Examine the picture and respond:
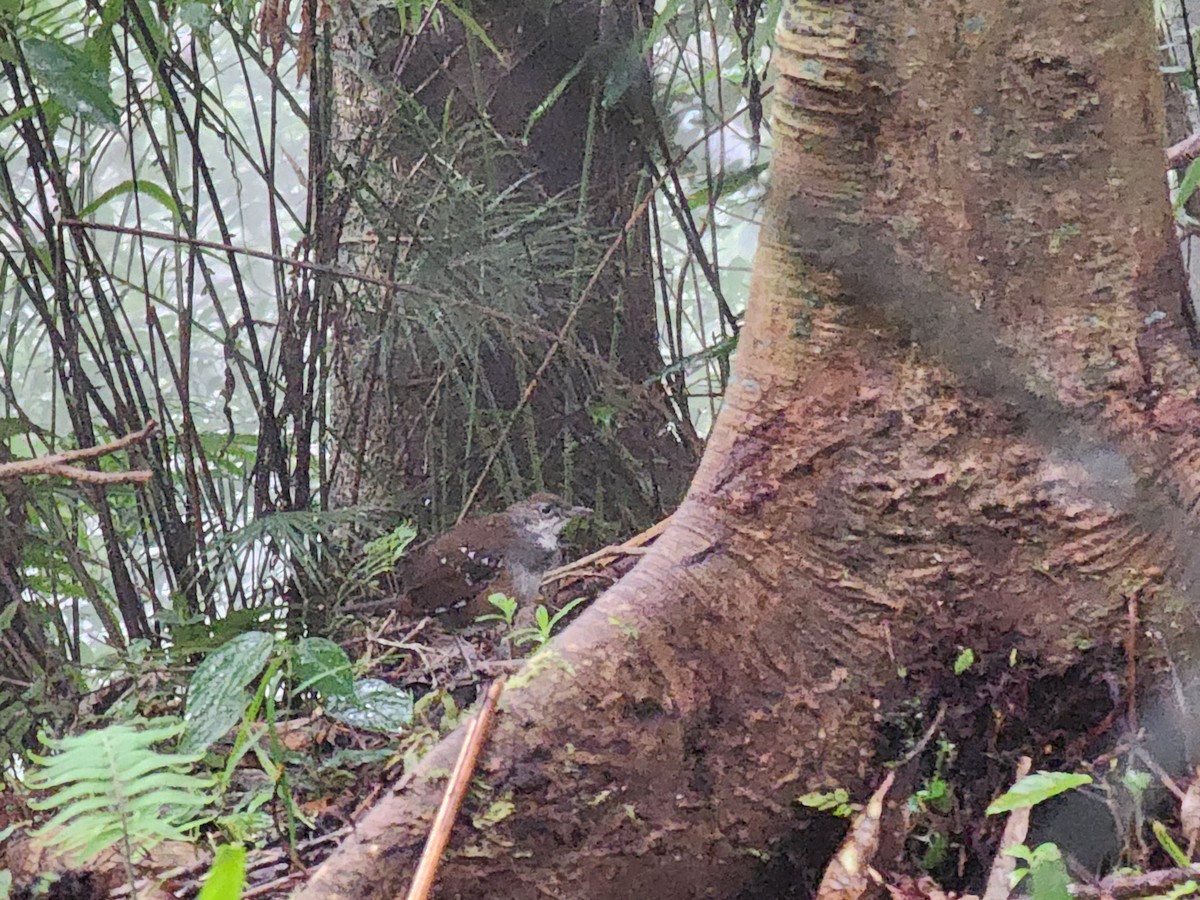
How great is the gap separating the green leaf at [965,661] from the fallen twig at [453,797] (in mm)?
504

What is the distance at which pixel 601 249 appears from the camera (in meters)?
2.25

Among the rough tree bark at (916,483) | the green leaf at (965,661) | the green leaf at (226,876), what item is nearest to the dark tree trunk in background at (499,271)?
the rough tree bark at (916,483)

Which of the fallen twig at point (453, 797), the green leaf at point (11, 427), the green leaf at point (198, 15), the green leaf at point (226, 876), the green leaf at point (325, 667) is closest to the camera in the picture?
the green leaf at point (226, 876)

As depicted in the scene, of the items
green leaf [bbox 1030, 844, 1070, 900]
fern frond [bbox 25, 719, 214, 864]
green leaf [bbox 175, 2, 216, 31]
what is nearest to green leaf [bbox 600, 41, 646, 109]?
green leaf [bbox 175, 2, 216, 31]

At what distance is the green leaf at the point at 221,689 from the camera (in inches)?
48.6

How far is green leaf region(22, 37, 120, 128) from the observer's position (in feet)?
4.95

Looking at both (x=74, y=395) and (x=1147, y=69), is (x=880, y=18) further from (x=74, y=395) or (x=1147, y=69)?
(x=74, y=395)

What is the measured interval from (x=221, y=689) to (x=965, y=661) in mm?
868

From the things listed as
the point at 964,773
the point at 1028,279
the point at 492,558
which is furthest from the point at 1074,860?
the point at 492,558

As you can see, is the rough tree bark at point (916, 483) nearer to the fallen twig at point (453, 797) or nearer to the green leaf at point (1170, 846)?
the fallen twig at point (453, 797)

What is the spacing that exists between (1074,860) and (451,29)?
1914 mm

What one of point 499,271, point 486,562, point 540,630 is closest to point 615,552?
point 540,630

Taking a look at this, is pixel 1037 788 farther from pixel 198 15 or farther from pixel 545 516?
pixel 198 15

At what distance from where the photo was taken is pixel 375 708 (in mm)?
1352
